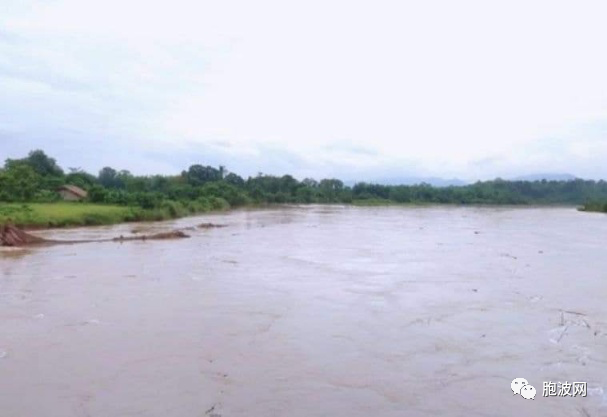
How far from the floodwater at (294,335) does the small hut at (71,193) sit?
24.5 metres

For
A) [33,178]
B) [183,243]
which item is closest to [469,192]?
[33,178]

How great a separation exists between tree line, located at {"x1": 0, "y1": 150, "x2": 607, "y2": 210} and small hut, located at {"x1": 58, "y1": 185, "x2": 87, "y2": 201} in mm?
500

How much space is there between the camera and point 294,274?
1441 centimetres

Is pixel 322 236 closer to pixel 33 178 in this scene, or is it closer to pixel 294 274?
pixel 294 274

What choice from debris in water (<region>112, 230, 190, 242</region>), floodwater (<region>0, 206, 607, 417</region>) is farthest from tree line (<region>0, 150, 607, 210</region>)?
floodwater (<region>0, 206, 607, 417</region>)

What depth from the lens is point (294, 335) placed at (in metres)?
8.25

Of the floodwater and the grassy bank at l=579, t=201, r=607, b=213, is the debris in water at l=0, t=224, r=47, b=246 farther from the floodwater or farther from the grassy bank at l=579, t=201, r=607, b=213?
the grassy bank at l=579, t=201, r=607, b=213

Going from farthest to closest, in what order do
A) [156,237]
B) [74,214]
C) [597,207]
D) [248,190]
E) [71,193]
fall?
[248,190], [597,207], [71,193], [74,214], [156,237]

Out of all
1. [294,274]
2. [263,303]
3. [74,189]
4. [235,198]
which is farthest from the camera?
[235,198]

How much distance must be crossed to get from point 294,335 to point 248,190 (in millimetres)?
56239

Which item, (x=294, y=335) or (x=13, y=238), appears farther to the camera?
(x=13, y=238)

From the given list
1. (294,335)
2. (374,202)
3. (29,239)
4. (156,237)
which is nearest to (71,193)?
(156,237)

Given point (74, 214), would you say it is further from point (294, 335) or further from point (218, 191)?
point (218, 191)

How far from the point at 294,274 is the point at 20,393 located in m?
8.94
